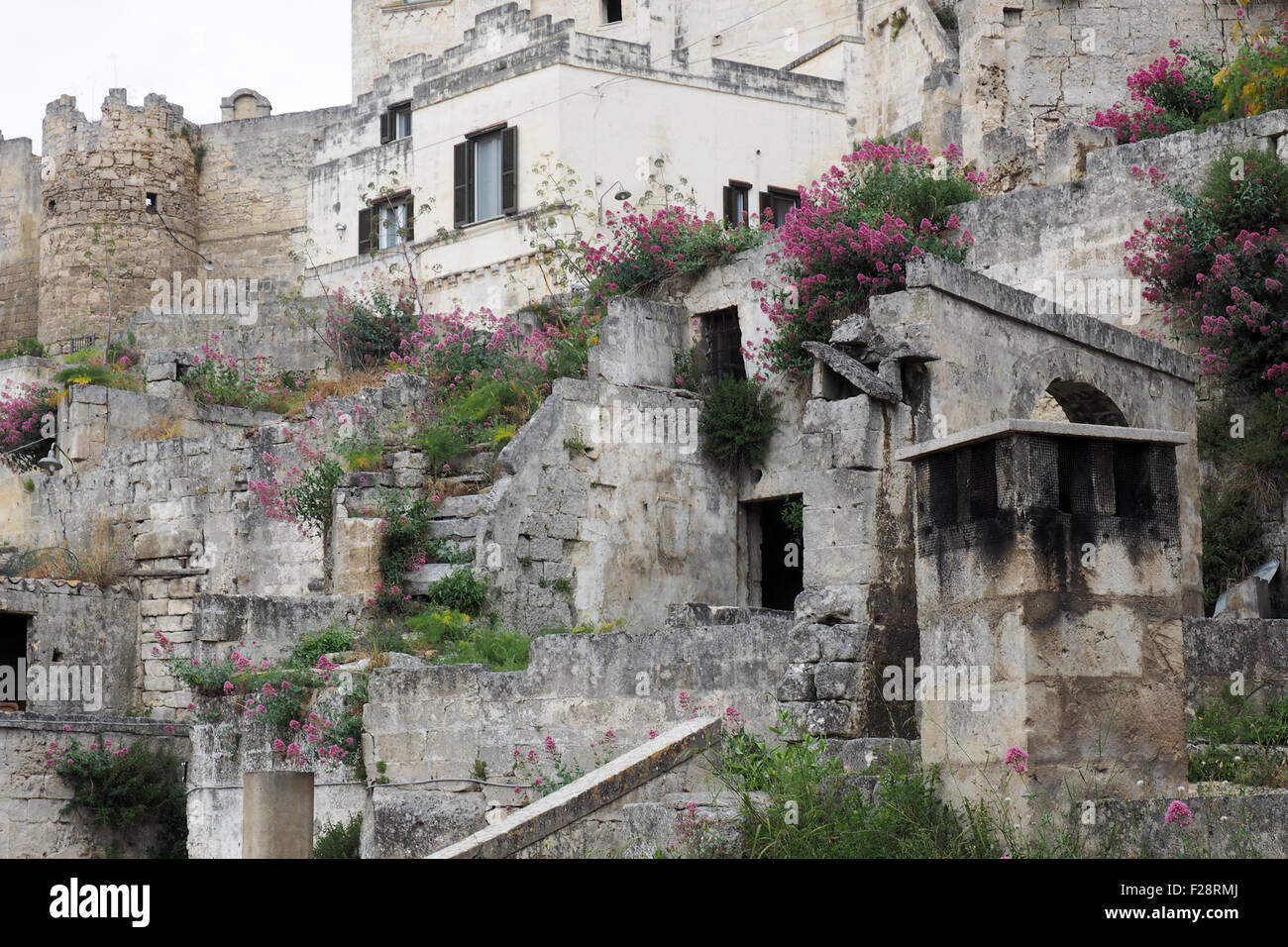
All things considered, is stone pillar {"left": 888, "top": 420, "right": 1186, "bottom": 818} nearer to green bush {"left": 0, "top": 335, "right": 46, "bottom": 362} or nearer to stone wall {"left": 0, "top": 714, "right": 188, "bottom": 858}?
stone wall {"left": 0, "top": 714, "right": 188, "bottom": 858}

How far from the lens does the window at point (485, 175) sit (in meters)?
23.4

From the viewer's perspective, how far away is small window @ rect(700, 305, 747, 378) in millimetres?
17844

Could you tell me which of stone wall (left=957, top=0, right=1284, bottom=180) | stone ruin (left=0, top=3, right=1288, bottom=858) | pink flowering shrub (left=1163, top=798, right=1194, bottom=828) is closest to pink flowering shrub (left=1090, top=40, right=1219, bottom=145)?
stone ruin (left=0, top=3, right=1288, bottom=858)

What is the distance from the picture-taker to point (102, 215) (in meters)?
33.8

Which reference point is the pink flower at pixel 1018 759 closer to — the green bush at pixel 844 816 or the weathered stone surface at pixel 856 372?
A: the green bush at pixel 844 816

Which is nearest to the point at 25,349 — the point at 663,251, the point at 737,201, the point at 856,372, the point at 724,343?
the point at 737,201

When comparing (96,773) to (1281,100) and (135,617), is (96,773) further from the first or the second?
(1281,100)

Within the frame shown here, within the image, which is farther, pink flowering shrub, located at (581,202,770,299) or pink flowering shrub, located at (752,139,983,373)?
pink flowering shrub, located at (581,202,770,299)

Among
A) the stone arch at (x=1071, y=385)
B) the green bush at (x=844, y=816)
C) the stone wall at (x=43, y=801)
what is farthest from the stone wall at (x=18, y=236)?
the green bush at (x=844, y=816)

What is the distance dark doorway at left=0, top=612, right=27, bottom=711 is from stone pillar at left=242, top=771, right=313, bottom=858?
5.27m

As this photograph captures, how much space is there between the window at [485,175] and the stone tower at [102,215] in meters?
11.5

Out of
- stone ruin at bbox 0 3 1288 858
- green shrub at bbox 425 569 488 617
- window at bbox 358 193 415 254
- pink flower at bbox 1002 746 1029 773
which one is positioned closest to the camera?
pink flower at bbox 1002 746 1029 773

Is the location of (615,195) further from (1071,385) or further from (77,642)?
(1071,385)
